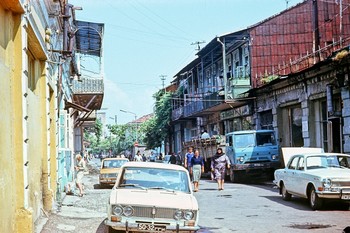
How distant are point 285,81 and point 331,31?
7.71 meters

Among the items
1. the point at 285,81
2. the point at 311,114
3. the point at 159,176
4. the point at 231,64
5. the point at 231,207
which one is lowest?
the point at 231,207

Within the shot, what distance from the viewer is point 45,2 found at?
13211 mm

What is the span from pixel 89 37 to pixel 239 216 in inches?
685

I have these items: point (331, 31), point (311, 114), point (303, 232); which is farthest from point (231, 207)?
point (331, 31)

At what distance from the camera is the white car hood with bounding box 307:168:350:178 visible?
13797mm

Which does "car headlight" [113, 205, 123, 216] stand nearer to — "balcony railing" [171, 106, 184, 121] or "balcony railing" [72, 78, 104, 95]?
"balcony railing" [72, 78, 104, 95]

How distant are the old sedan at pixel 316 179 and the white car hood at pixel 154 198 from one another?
17.7 feet

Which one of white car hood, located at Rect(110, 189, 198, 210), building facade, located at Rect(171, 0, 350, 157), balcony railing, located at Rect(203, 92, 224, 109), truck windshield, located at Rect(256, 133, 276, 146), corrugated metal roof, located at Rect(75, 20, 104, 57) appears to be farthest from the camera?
balcony railing, located at Rect(203, 92, 224, 109)

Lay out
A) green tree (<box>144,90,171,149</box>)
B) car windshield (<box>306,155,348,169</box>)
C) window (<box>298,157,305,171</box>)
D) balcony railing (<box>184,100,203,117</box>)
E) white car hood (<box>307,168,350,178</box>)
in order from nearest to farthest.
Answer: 1. white car hood (<box>307,168,350,178</box>)
2. car windshield (<box>306,155,348,169</box>)
3. window (<box>298,157,305,171</box>)
4. balcony railing (<box>184,100,203,117</box>)
5. green tree (<box>144,90,171,149</box>)

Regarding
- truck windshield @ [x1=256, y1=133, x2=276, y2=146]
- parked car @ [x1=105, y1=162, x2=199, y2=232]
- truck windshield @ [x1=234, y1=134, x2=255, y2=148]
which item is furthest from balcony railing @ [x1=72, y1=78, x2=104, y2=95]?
parked car @ [x1=105, y1=162, x2=199, y2=232]

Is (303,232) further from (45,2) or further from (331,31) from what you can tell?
(331,31)

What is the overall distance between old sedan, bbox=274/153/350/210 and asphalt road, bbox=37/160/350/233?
36 cm

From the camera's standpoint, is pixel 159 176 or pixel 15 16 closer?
pixel 15 16

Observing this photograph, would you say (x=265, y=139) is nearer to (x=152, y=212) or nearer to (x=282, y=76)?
(x=282, y=76)
